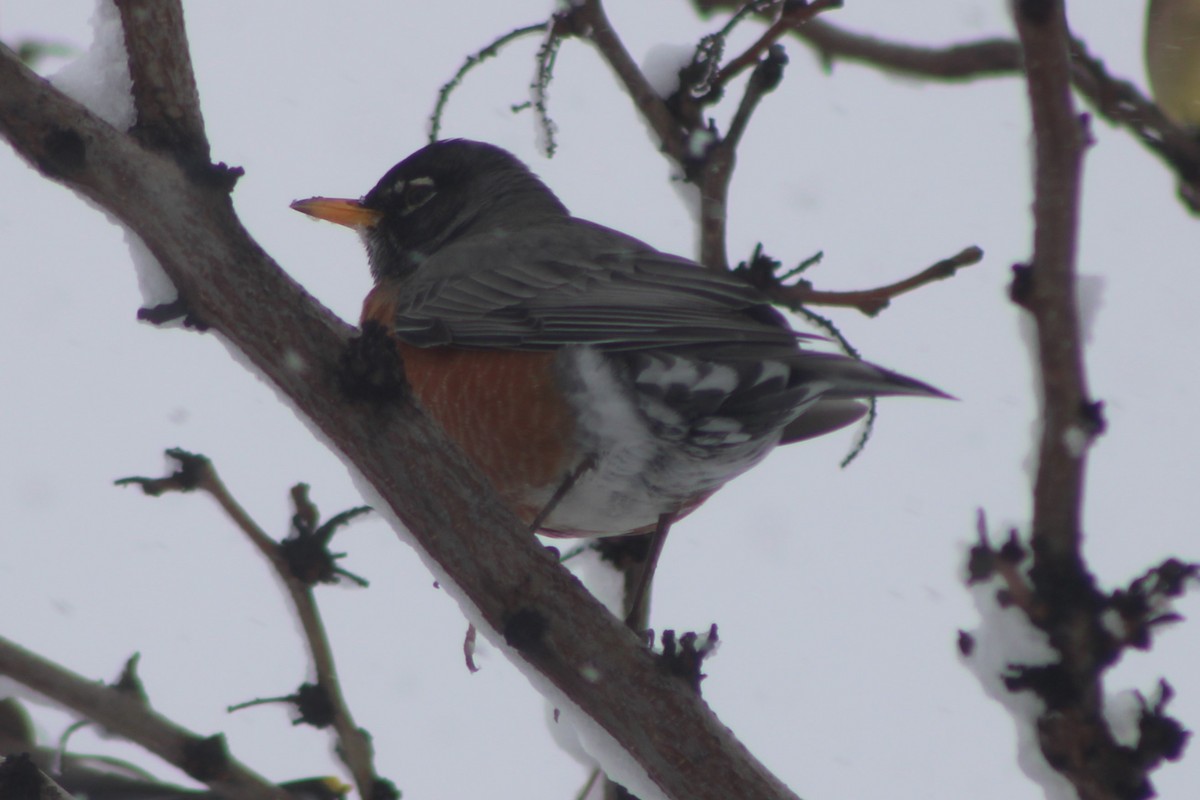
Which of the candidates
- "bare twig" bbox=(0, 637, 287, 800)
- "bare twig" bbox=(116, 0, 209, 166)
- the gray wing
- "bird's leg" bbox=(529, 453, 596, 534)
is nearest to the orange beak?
the gray wing

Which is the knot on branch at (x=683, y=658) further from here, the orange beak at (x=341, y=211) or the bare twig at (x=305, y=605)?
the orange beak at (x=341, y=211)

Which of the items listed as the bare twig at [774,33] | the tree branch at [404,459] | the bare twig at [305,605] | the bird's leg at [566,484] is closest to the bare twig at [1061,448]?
the tree branch at [404,459]

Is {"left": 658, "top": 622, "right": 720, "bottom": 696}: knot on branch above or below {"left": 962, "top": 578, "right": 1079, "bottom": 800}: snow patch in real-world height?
below

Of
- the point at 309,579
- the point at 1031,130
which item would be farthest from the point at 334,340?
the point at 1031,130

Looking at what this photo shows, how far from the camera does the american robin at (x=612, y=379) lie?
2820 millimetres

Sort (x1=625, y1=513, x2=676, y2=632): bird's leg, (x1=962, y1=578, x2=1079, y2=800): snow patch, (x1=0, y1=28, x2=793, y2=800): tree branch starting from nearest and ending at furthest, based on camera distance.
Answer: (x1=0, y1=28, x2=793, y2=800): tree branch → (x1=962, y1=578, x2=1079, y2=800): snow patch → (x1=625, y1=513, x2=676, y2=632): bird's leg

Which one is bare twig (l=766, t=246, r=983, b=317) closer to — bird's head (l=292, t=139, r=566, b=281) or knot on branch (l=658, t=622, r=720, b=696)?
knot on branch (l=658, t=622, r=720, b=696)

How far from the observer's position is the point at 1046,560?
1994 mm

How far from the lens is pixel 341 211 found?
4.32 m

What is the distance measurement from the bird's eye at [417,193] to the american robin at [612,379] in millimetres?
992

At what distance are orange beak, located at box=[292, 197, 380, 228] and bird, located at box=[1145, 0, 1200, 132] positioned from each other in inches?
109

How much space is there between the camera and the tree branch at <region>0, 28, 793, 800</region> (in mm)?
1714

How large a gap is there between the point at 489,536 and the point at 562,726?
3.29 ft

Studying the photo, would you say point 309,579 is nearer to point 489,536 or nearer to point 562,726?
point 489,536
